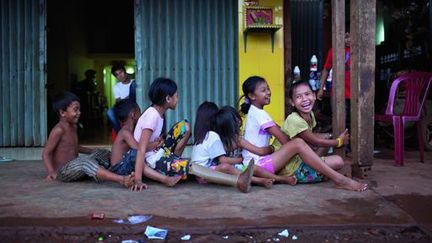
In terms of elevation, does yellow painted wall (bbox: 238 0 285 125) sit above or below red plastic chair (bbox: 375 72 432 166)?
above

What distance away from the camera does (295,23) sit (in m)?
9.12

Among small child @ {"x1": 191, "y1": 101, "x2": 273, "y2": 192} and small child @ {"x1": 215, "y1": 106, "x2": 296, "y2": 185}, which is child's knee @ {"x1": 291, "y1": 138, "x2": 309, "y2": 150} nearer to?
small child @ {"x1": 215, "y1": 106, "x2": 296, "y2": 185}

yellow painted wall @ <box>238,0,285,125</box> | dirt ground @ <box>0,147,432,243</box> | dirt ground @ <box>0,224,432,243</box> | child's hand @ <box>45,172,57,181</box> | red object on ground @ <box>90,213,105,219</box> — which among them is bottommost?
dirt ground @ <box>0,224,432,243</box>

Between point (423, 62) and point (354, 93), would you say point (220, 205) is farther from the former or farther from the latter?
point (423, 62)

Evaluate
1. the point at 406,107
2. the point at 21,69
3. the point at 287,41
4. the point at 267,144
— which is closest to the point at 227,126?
the point at 267,144

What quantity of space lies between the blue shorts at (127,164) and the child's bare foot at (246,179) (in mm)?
1021

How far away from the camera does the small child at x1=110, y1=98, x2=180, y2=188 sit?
4137 mm

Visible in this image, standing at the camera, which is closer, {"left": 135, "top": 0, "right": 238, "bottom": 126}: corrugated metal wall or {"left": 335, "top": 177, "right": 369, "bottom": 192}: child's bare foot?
{"left": 335, "top": 177, "right": 369, "bottom": 192}: child's bare foot

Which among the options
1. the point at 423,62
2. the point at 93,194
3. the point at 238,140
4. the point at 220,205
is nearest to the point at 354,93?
the point at 238,140

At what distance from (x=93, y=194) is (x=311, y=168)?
6.11 feet

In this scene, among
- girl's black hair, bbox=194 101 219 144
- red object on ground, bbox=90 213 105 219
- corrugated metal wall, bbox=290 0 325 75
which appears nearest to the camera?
red object on ground, bbox=90 213 105 219

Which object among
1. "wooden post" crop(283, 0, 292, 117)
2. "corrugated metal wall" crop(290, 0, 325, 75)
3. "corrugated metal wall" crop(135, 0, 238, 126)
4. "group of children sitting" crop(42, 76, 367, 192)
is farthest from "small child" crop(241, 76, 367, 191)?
"corrugated metal wall" crop(290, 0, 325, 75)

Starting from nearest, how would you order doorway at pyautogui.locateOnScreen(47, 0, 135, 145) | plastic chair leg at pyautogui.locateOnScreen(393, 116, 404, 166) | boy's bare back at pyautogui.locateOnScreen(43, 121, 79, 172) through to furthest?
1. boy's bare back at pyautogui.locateOnScreen(43, 121, 79, 172)
2. plastic chair leg at pyautogui.locateOnScreen(393, 116, 404, 166)
3. doorway at pyautogui.locateOnScreen(47, 0, 135, 145)

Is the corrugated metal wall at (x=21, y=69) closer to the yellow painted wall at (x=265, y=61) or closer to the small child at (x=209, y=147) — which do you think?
the yellow painted wall at (x=265, y=61)
